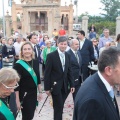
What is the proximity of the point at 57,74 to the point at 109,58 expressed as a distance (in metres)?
2.72

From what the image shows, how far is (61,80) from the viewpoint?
5.00 m

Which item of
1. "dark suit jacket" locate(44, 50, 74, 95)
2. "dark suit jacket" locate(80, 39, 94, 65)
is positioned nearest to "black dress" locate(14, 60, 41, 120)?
"dark suit jacket" locate(44, 50, 74, 95)

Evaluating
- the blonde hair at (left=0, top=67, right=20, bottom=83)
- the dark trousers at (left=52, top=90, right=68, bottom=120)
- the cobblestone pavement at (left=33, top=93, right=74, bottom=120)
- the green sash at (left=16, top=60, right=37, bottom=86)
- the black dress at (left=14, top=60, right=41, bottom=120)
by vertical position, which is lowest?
the cobblestone pavement at (left=33, top=93, right=74, bottom=120)

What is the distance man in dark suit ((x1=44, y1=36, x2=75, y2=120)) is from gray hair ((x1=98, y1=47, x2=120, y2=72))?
2594 millimetres

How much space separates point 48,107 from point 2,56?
154 inches

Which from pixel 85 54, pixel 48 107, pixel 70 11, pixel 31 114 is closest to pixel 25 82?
pixel 31 114

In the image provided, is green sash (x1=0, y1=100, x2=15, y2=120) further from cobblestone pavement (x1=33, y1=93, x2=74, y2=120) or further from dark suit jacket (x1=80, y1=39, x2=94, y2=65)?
dark suit jacket (x1=80, y1=39, x2=94, y2=65)

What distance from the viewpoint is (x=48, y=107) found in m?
6.55

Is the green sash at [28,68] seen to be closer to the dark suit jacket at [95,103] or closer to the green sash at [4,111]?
the green sash at [4,111]

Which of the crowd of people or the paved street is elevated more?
the crowd of people

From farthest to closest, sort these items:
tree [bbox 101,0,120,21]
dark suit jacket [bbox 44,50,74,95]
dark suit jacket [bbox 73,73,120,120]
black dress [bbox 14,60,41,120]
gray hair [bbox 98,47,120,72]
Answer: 1. tree [bbox 101,0,120,21]
2. dark suit jacket [bbox 44,50,74,95]
3. black dress [bbox 14,60,41,120]
4. gray hair [bbox 98,47,120,72]
5. dark suit jacket [bbox 73,73,120,120]

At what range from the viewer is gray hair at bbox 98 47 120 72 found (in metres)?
2.31

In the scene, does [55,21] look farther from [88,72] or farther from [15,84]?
[15,84]

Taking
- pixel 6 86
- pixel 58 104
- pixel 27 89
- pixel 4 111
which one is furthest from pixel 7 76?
pixel 58 104
